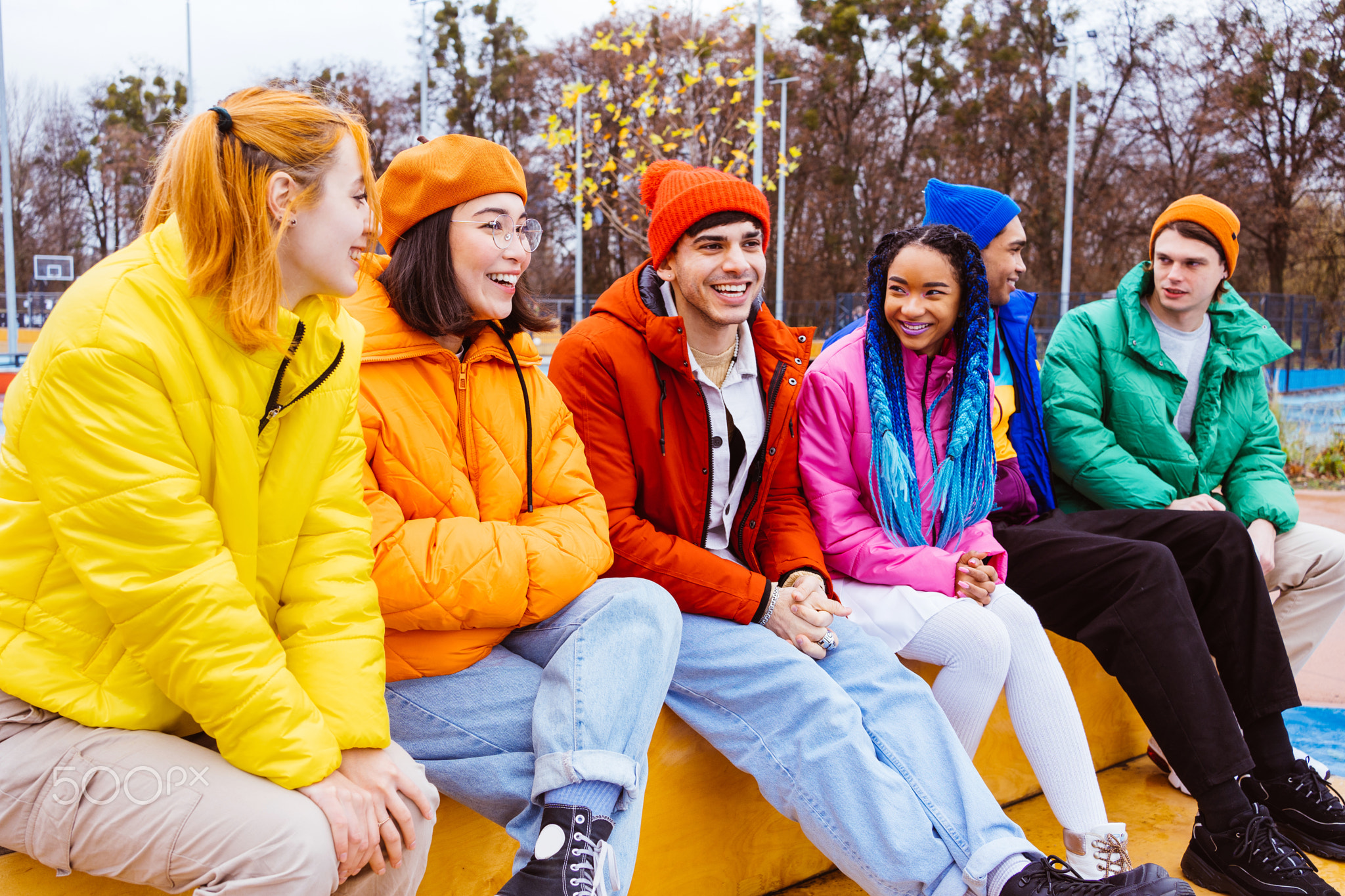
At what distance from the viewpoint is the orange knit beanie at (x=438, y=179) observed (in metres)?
2.38

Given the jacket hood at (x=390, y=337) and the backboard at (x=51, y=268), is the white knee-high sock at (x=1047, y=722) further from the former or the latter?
the backboard at (x=51, y=268)

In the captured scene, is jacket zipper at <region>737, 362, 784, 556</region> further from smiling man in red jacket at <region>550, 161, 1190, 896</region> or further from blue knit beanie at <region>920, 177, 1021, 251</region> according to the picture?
blue knit beanie at <region>920, 177, 1021, 251</region>

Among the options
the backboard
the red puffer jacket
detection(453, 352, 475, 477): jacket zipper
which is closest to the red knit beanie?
the red puffer jacket

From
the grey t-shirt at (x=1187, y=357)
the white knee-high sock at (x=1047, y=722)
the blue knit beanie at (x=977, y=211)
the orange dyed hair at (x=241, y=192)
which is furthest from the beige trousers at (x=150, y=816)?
the grey t-shirt at (x=1187, y=357)

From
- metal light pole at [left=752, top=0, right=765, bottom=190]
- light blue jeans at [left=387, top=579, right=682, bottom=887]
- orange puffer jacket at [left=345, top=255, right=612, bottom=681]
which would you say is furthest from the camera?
metal light pole at [left=752, top=0, right=765, bottom=190]

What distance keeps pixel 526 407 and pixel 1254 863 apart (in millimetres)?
2069

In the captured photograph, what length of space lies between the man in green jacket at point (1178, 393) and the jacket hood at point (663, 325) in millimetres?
1132

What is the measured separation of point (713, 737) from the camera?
2371mm

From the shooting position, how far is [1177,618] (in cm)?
275

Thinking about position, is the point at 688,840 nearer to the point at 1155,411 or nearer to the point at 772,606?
the point at 772,606

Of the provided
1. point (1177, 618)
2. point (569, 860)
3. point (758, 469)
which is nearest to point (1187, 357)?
point (1177, 618)

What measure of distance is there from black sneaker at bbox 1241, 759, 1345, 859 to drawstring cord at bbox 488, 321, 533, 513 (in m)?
2.05

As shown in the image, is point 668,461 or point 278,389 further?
point 668,461

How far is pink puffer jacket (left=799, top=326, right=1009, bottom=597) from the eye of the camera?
285 centimetres
